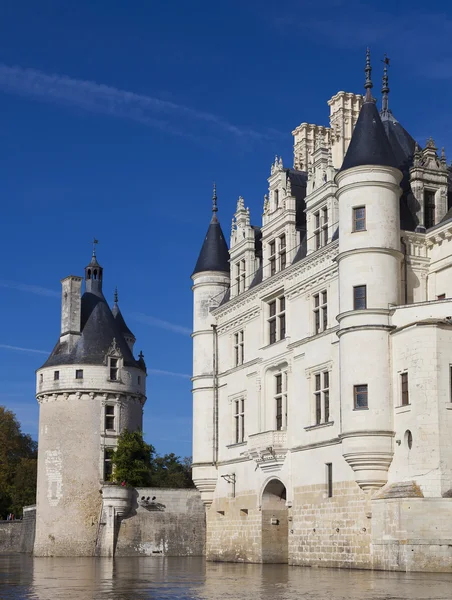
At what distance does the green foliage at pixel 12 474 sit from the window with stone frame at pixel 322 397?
41.2 m

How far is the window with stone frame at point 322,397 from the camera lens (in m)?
33.8

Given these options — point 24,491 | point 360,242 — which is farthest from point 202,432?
point 24,491

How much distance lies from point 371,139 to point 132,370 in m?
27.2

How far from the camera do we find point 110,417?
53.8m

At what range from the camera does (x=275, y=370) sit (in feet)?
124

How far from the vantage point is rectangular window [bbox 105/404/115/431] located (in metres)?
53.6

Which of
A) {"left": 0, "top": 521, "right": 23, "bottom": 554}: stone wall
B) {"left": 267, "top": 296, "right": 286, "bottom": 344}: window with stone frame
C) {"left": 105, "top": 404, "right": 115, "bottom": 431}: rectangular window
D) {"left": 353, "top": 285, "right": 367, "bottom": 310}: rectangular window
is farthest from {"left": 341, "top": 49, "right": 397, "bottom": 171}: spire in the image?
{"left": 0, "top": 521, "right": 23, "bottom": 554}: stone wall

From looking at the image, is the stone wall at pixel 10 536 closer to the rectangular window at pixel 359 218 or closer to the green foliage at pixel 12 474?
the green foliage at pixel 12 474

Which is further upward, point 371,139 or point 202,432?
point 371,139

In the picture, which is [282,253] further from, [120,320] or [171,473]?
[171,473]

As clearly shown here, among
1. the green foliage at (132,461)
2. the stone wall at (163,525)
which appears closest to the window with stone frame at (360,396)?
the stone wall at (163,525)

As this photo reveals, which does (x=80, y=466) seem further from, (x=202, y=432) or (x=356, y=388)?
(x=356, y=388)

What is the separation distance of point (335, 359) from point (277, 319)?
18.0 ft

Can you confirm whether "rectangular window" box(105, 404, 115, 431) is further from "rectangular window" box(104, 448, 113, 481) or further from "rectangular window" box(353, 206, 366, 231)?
"rectangular window" box(353, 206, 366, 231)
